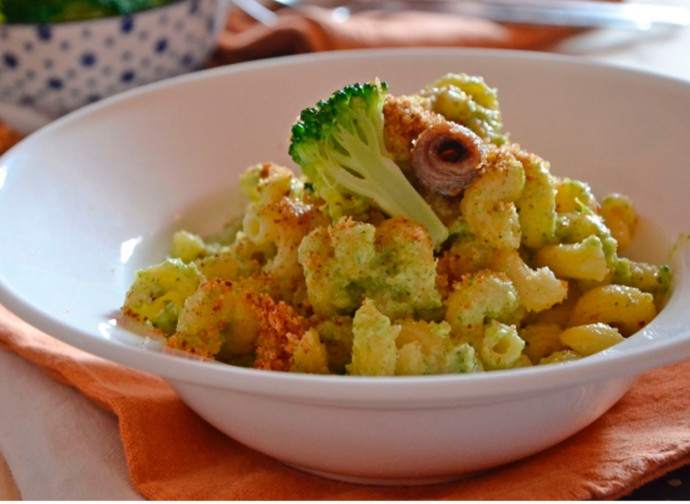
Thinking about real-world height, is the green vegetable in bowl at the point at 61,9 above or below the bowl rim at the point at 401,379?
below

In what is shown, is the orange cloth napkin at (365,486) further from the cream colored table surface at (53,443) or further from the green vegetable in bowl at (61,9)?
the green vegetable in bowl at (61,9)

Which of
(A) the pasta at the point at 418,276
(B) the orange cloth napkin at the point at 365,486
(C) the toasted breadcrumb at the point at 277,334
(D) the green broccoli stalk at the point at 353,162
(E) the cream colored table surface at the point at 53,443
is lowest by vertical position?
(E) the cream colored table surface at the point at 53,443

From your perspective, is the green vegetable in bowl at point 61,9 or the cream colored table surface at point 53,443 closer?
the cream colored table surface at point 53,443

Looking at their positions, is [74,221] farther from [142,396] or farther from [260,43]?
[260,43]

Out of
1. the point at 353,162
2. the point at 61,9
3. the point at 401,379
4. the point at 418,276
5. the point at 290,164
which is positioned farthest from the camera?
the point at 61,9

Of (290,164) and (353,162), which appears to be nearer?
(353,162)

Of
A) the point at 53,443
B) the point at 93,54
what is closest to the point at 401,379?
the point at 53,443

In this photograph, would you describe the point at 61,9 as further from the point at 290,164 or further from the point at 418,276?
the point at 418,276

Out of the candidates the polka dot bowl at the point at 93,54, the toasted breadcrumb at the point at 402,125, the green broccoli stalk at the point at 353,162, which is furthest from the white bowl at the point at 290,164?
the polka dot bowl at the point at 93,54
